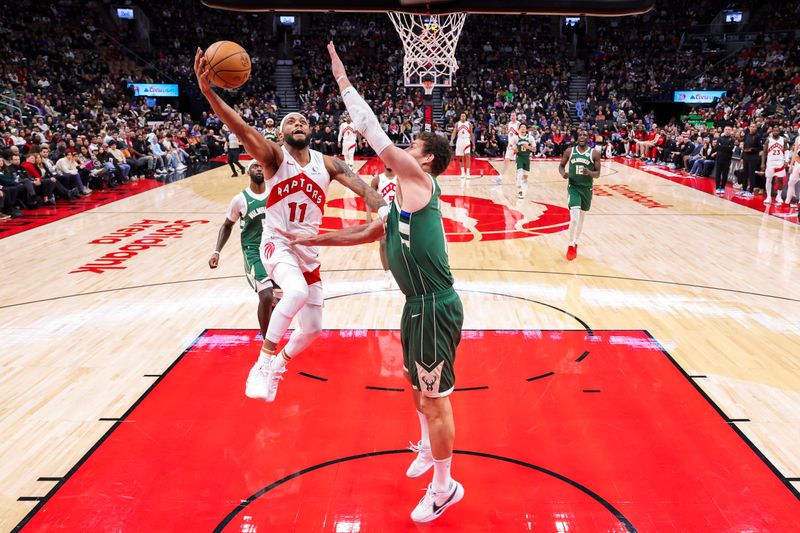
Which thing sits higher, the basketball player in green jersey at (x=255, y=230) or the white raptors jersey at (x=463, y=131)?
the white raptors jersey at (x=463, y=131)

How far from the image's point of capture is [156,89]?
31.2 m

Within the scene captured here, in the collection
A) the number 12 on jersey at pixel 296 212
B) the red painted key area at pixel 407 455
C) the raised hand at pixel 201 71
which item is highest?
the raised hand at pixel 201 71

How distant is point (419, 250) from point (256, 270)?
2.69 metres

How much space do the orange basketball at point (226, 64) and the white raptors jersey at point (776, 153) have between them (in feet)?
42.8

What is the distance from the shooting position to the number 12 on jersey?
4695 millimetres

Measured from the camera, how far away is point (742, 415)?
4840mm

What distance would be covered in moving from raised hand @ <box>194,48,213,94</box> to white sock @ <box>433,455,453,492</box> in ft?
8.16

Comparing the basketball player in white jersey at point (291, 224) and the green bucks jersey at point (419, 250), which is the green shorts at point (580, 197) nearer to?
the basketball player in white jersey at point (291, 224)

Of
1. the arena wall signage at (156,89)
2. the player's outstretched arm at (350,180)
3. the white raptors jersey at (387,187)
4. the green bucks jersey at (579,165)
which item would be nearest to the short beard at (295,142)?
the player's outstretched arm at (350,180)

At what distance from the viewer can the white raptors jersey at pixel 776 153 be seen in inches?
557

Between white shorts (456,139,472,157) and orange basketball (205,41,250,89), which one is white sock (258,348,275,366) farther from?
white shorts (456,139,472,157)

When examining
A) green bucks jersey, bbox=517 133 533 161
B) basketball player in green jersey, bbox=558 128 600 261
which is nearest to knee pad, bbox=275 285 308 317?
basketball player in green jersey, bbox=558 128 600 261

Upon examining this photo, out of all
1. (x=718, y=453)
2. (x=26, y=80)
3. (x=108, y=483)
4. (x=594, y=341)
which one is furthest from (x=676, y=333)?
(x=26, y=80)

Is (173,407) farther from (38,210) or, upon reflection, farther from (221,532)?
(38,210)
